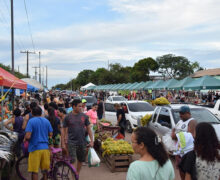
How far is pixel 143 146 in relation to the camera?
244cm

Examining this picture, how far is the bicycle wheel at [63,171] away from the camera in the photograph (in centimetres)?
535

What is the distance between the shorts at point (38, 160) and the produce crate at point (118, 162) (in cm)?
233

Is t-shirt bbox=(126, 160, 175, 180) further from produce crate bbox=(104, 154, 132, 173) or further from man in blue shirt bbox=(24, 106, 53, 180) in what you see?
produce crate bbox=(104, 154, 132, 173)

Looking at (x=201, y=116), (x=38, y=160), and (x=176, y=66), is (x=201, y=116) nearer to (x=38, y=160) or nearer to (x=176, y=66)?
(x=38, y=160)

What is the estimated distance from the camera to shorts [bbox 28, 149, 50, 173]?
5141 millimetres

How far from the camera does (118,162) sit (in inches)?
288

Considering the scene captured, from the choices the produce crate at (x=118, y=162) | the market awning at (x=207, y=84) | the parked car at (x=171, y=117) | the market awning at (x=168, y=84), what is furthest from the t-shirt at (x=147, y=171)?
the market awning at (x=168, y=84)

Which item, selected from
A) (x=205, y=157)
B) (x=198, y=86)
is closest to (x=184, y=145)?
(x=205, y=157)

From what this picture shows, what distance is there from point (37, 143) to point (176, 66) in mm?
94986

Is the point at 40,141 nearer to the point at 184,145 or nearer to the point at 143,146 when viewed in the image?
the point at 184,145

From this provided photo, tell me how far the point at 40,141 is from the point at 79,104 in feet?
3.60

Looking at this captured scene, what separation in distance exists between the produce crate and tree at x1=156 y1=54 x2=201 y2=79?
9191 centimetres

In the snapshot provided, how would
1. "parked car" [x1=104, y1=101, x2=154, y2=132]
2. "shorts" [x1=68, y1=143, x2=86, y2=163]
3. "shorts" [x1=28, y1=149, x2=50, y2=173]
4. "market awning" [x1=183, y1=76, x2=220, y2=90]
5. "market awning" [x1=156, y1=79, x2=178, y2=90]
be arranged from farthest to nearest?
"market awning" [x1=156, y1=79, x2=178, y2=90] → "market awning" [x1=183, y1=76, x2=220, y2=90] → "parked car" [x1=104, y1=101, x2=154, y2=132] → "shorts" [x1=68, y1=143, x2=86, y2=163] → "shorts" [x1=28, y1=149, x2=50, y2=173]

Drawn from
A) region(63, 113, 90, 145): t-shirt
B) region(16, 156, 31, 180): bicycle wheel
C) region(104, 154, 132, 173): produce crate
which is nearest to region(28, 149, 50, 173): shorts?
region(63, 113, 90, 145): t-shirt
